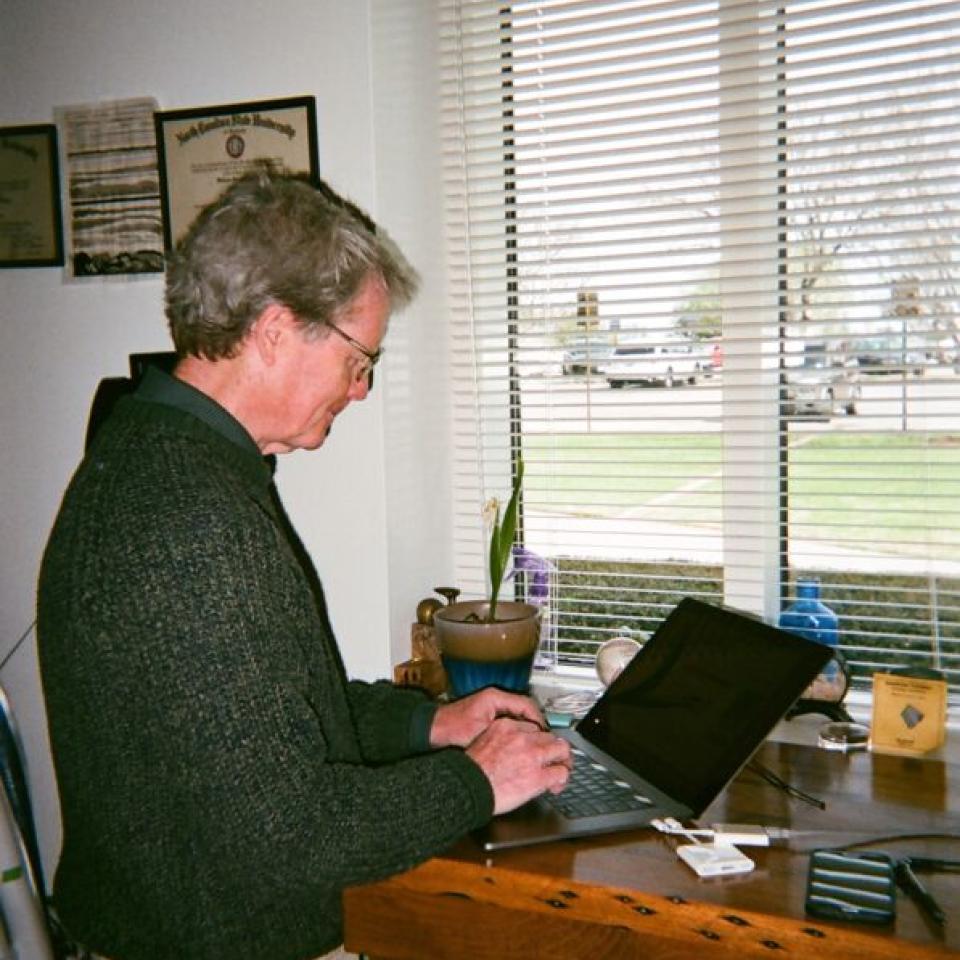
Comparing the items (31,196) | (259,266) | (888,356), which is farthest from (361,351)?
(31,196)

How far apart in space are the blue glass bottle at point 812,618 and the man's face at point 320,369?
39.0 inches

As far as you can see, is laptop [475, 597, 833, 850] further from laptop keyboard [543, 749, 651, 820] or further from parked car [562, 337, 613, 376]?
parked car [562, 337, 613, 376]

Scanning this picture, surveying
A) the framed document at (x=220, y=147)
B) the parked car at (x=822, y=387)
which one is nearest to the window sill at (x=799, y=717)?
the parked car at (x=822, y=387)

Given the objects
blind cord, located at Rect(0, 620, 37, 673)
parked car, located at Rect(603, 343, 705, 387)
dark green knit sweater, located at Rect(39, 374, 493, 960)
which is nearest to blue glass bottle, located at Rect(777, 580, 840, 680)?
parked car, located at Rect(603, 343, 705, 387)

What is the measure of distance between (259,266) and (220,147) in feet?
2.86

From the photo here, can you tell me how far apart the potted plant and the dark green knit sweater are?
527 millimetres

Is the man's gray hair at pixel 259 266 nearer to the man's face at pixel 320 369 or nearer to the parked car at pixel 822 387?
the man's face at pixel 320 369

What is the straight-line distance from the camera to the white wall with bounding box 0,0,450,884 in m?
1.82

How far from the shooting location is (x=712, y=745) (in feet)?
4.23

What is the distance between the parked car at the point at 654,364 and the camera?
6.17 ft

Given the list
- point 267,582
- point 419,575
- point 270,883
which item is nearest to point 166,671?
point 267,582

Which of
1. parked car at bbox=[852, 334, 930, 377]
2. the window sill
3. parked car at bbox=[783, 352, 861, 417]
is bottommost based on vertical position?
Result: the window sill

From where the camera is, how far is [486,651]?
5.55 feet

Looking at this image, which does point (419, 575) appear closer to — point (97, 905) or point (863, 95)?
point (97, 905)
